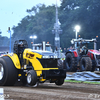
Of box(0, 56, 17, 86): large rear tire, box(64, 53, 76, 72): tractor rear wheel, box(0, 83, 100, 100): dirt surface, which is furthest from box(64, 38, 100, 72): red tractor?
box(0, 83, 100, 100): dirt surface

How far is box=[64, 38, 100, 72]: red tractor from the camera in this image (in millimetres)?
22125

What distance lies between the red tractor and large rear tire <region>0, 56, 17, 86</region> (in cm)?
1090

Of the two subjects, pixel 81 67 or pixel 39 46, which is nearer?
pixel 81 67

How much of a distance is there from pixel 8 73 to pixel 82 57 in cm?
1185

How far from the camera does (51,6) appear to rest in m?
97.8

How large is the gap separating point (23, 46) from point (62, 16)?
6245 cm

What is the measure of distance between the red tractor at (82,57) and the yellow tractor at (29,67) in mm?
10636

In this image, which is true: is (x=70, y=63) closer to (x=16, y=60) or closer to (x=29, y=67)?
(x=16, y=60)

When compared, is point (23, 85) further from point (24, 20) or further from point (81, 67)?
point (24, 20)

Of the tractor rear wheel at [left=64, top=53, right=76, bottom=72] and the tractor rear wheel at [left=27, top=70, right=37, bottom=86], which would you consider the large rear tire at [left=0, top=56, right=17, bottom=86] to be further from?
the tractor rear wheel at [left=64, top=53, right=76, bottom=72]

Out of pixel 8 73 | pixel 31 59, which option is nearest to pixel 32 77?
pixel 31 59

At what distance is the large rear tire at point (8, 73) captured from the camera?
1148 centimetres

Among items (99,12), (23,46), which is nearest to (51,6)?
(99,12)

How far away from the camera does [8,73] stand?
452 inches
